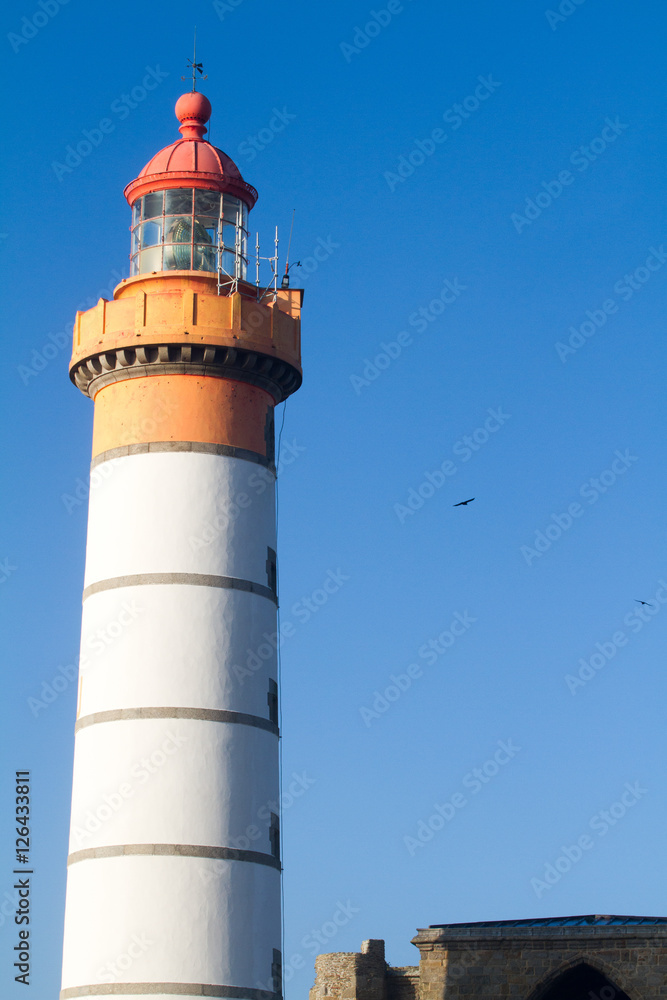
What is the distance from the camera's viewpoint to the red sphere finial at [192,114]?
2712cm

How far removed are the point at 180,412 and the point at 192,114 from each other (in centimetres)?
585

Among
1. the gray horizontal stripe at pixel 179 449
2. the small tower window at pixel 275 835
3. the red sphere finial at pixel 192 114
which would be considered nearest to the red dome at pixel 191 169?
the red sphere finial at pixel 192 114

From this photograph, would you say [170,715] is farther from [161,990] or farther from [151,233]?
[151,233]

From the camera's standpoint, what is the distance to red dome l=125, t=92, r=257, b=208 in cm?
2619

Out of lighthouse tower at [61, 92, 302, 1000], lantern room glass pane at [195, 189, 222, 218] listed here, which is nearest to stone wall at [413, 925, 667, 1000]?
lighthouse tower at [61, 92, 302, 1000]

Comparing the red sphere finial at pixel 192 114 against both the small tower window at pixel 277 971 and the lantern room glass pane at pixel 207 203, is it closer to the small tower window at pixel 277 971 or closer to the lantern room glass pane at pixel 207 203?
the lantern room glass pane at pixel 207 203

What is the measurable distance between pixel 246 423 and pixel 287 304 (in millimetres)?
2636

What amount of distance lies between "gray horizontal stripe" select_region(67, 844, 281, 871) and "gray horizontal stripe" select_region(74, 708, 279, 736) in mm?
1927

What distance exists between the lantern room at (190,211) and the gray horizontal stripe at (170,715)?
295 inches

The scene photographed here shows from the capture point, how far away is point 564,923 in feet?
100

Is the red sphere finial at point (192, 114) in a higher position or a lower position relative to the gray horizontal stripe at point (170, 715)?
higher

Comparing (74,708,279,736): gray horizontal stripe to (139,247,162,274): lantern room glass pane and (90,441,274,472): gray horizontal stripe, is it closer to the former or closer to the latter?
(90,441,274,472): gray horizontal stripe

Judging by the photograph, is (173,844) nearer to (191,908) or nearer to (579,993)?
(191,908)

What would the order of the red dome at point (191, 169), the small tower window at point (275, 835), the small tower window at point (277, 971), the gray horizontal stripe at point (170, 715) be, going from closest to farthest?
the gray horizontal stripe at point (170, 715), the small tower window at point (277, 971), the small tower window at point (275, 835), the red dome at point (191, 169)
